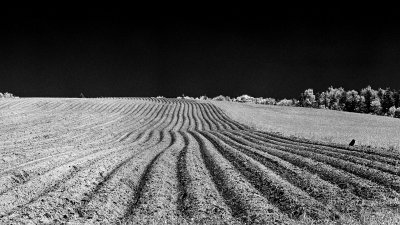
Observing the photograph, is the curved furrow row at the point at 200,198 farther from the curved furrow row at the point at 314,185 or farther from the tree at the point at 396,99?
the tree at the point at 396,99

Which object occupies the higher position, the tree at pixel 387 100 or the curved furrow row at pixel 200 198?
the tree at pixel 387 100

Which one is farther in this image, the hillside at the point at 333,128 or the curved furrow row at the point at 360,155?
the hillside at the point at 333,128

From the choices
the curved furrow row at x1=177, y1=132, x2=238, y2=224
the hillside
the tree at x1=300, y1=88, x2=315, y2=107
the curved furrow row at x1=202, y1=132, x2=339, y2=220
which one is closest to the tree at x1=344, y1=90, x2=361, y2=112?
the tree at x1=300, y1=88, x2=315, y2=107

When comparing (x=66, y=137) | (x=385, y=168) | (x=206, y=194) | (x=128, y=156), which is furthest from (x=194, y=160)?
(x=66, y=137)

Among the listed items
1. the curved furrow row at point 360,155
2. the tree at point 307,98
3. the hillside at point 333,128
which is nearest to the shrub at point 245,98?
the tree at point 307,98

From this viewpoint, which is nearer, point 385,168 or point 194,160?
point 385,168

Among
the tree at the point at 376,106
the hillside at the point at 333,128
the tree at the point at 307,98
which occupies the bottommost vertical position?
the hillside at the point at 333,128

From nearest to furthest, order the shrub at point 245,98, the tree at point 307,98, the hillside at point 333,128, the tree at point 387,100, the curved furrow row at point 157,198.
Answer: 1. the curved furrow row at point 157,198
2. the hillside at point 333,128
3. the tree at point 387,100
4. the tree at point 307,98
5. the shrub at point 245,98

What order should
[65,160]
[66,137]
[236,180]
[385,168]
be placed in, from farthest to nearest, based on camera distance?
[66,137]
[65,160]
[385,168]
[236,180]

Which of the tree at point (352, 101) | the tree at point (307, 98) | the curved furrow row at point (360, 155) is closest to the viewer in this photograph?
the curved furrow row at point (360, 155)

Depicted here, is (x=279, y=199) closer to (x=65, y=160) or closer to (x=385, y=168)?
(x=385, y=168)

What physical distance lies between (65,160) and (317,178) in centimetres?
966

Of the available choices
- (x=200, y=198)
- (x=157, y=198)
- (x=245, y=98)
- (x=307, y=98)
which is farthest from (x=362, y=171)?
(x=245, y=98)

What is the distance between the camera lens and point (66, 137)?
20.2 m
